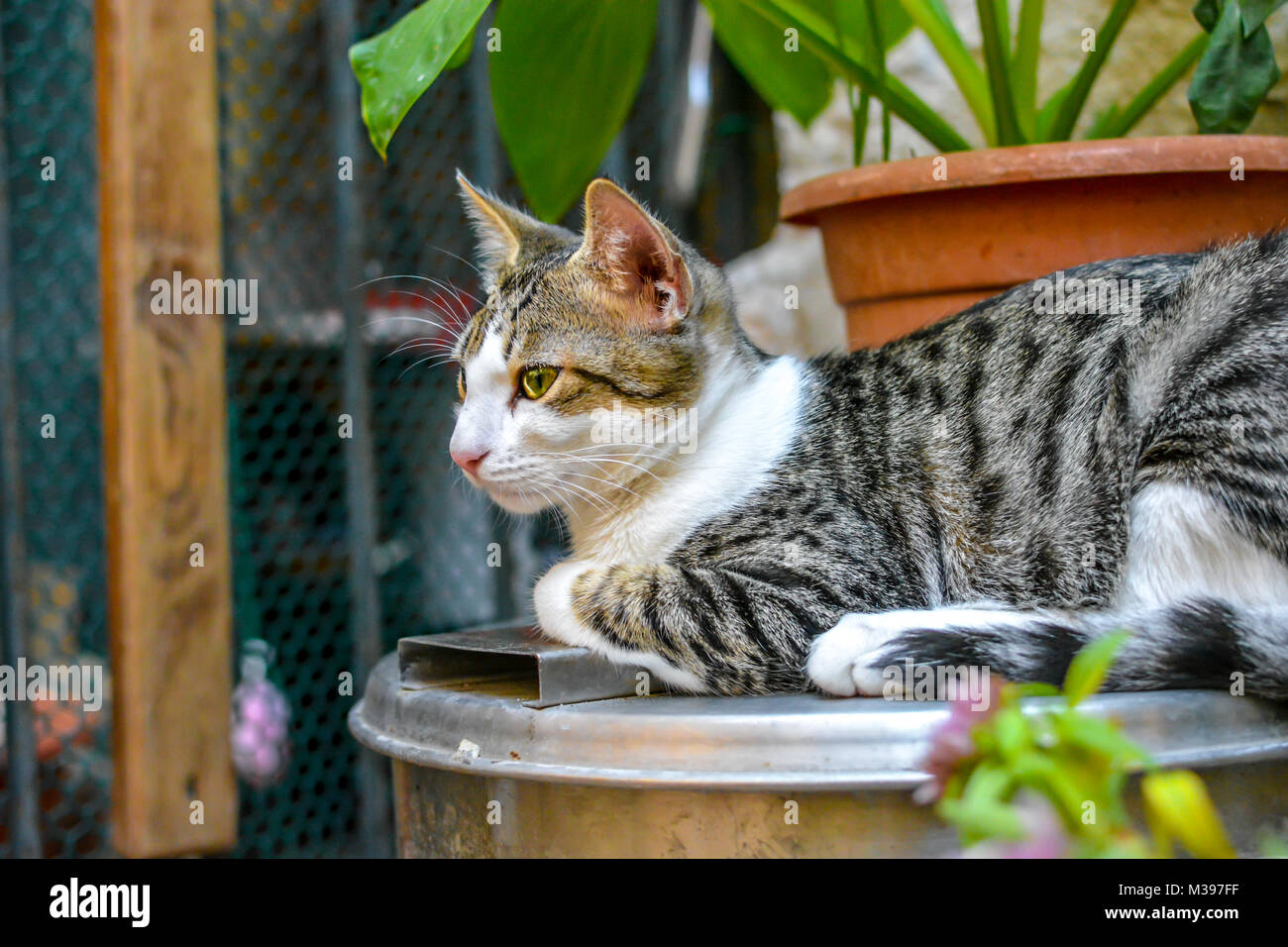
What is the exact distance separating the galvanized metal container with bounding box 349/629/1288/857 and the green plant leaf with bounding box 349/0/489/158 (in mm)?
603

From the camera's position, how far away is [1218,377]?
1.05 metres

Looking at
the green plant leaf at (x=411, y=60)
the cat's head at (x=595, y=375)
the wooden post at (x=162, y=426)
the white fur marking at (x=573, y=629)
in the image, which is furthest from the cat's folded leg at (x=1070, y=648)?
the wooden post at (x=162, y=426)

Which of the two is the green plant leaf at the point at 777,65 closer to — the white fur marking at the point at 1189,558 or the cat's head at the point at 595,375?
the cat's head at the point at 595,375

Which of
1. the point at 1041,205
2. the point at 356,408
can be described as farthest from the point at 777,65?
the point at 356,408

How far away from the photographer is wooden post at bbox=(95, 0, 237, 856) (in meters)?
1.71

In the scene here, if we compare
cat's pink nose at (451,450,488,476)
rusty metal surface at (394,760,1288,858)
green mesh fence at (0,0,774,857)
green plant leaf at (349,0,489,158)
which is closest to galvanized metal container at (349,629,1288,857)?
rusty metal surface at (394,760,1288,858)

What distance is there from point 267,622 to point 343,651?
0.51 feet

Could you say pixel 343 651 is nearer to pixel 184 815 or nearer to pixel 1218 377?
pixel 184 815

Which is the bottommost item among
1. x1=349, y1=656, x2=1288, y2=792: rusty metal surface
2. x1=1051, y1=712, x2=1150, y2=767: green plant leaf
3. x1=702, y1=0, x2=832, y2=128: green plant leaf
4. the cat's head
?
x1=349, y1=656, x2=1288, y2=792: rusty metal surface

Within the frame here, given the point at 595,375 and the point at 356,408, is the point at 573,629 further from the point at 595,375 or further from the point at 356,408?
the point at 356,408

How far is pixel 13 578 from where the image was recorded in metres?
1.83

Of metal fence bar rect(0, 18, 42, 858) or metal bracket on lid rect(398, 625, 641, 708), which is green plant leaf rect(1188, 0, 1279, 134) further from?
metal fence bar rect(0, 18, 42, 858)

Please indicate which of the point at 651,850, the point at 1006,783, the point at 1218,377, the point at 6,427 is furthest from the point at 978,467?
the point at 6,427

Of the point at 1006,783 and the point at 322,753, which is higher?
the point at 1006,783
